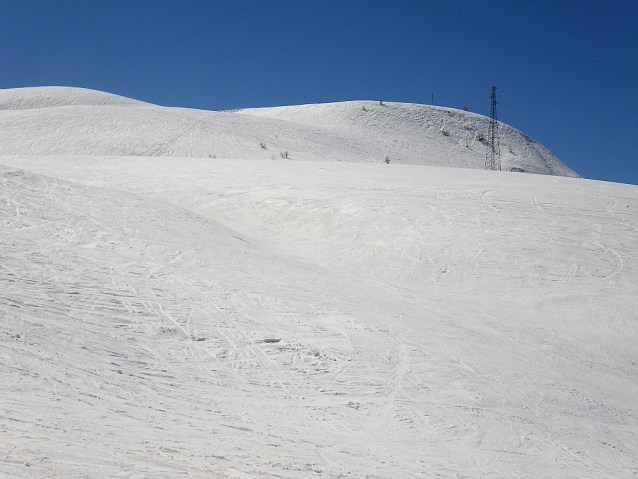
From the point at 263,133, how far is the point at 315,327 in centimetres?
2651

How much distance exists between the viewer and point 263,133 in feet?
110

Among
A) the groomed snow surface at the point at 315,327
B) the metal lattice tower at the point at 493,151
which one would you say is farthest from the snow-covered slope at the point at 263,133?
the groomed snow surface at the point at 315,327

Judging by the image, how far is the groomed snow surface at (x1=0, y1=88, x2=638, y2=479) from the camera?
199 inches

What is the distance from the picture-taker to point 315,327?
27.0 feet

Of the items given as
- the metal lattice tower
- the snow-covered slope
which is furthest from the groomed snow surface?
the metal lattice tower

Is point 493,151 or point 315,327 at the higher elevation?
point 493,151

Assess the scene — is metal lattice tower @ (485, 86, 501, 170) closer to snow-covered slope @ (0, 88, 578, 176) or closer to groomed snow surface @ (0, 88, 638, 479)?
snow-covered slope @ (0, 88, 578, 176)

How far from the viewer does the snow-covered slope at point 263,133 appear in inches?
1122

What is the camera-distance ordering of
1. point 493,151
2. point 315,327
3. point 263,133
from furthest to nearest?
point 493,151
point 263,133
point 315,327

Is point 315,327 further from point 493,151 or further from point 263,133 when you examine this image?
point 493,151

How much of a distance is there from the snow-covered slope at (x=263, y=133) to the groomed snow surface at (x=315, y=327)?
10.2 meters

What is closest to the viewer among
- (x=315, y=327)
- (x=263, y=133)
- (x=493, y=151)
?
(x=315, y=327)

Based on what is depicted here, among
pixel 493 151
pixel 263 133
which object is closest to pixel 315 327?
pixel 263 133

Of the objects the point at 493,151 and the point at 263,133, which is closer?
the point at 263,133
